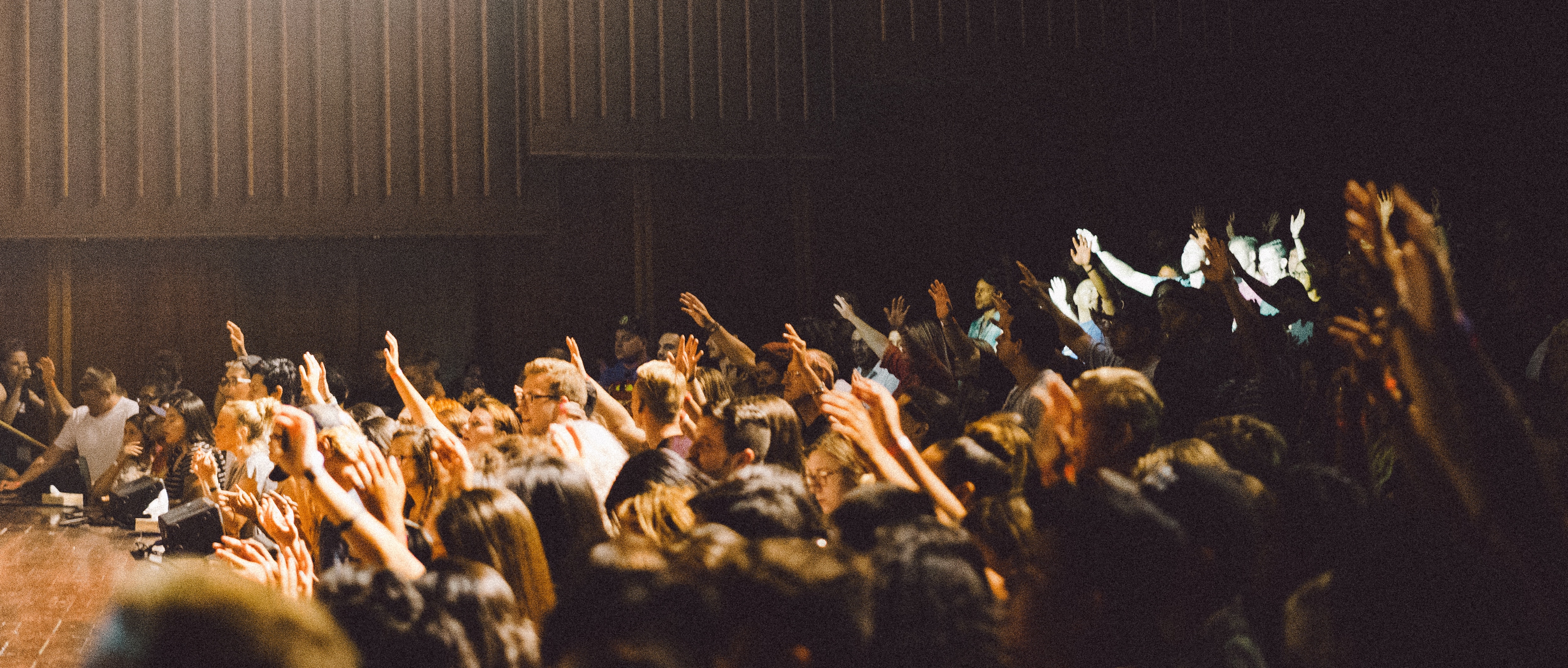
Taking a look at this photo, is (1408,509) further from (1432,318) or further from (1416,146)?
(1416,146)

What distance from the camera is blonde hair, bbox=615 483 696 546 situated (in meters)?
2.33

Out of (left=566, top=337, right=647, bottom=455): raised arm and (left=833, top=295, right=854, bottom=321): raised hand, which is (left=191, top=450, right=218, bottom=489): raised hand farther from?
(left=833, top=295, right=854, bottom=321): raised hand

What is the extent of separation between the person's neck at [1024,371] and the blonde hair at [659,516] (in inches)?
97.4

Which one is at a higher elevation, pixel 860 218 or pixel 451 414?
pixel 860 218

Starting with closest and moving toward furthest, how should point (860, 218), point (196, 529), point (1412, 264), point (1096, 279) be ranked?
1. point (1412, 264)
2. point (196, 529)
3. point (1096, 279)
4. point (860, 218)

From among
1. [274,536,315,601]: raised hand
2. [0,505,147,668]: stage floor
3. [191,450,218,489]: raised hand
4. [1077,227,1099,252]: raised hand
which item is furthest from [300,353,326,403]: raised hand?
[1077,227,1099,252]: raised hand

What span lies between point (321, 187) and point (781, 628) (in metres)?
9.23

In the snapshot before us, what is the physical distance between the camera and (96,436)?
8.09 metres

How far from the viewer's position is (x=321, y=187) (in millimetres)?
9602

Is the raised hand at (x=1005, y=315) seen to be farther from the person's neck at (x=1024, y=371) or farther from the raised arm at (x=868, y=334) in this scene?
the raised arm at (x=868, y=334)

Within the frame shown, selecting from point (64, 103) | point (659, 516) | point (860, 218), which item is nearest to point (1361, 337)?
point (659, 516)

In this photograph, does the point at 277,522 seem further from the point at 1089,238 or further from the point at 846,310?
the point at 1089,238

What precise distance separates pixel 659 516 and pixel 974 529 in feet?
2.17

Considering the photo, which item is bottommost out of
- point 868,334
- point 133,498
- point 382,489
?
point 133,498
